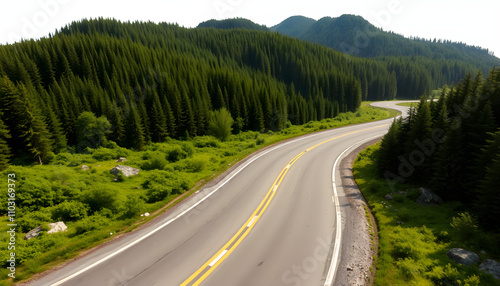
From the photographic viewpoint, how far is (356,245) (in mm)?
11812

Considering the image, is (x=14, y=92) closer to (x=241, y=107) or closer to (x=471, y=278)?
(x=241, y=107)

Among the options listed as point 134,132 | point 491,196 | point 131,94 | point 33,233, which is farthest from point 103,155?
point 491,196

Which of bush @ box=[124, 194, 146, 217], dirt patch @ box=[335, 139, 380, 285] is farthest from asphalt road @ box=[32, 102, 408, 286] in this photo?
bush @ box=[124, 194, 146, 217]

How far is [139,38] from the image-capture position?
503 ft

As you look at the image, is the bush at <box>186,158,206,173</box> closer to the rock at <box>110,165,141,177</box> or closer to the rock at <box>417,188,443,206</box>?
the rock at <box>110,165,141,177</box>

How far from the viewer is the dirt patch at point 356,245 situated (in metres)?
Answer: 9.66

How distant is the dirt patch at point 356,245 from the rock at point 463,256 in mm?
3273

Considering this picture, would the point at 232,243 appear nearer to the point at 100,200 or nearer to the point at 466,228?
the point at 100,200

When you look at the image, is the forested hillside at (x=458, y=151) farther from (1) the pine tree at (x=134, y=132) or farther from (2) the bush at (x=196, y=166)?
(1) the pine tree at (x=134, y=132)

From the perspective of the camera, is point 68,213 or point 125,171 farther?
point 125,171

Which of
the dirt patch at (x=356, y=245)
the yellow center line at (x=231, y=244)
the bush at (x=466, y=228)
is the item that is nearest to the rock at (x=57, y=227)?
the yellow center line at (x=231, y=244)

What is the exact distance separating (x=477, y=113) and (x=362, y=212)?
1223 centimetres

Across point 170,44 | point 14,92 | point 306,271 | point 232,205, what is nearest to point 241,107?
point 14,92

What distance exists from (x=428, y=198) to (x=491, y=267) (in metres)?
7.51
